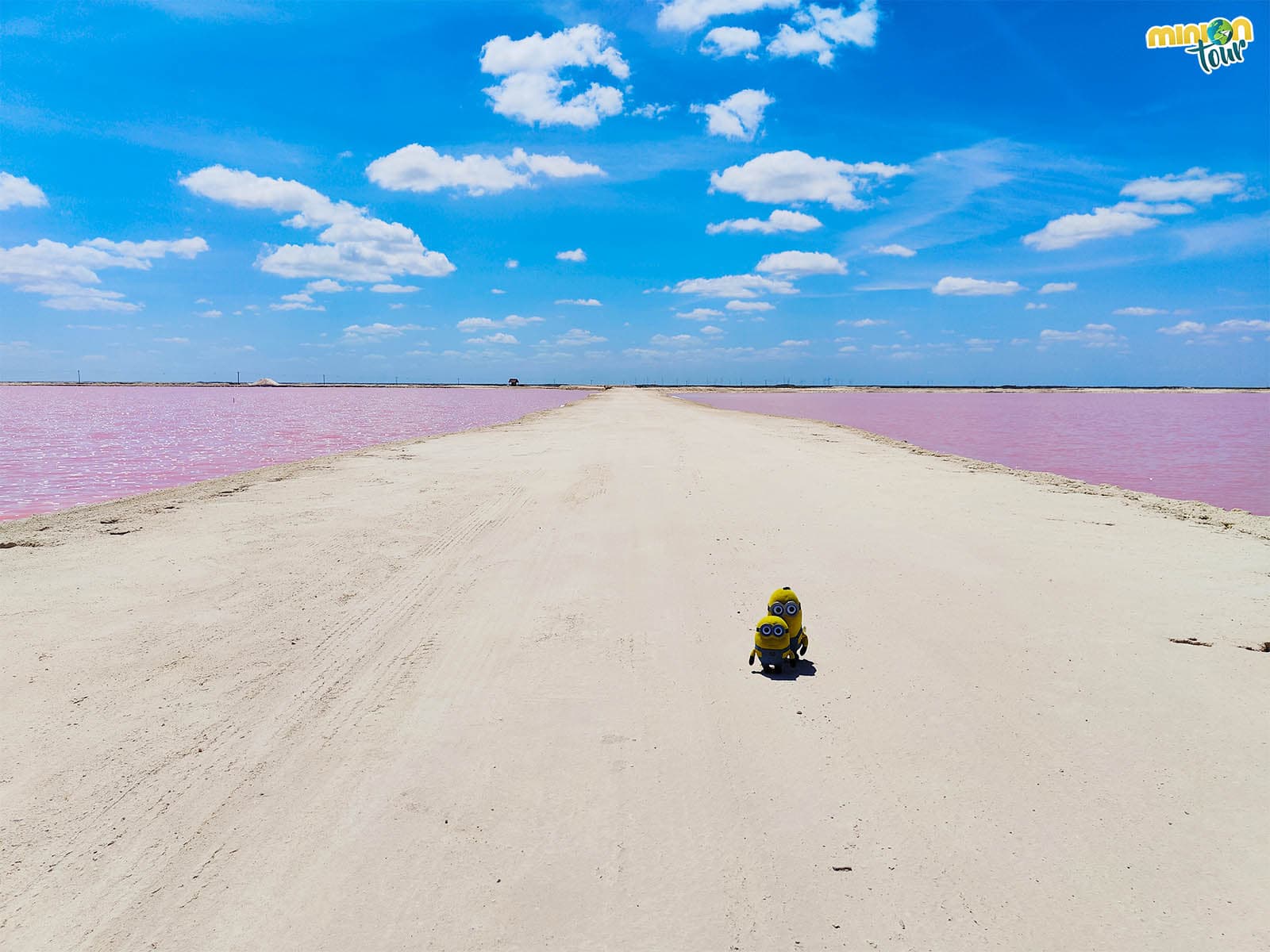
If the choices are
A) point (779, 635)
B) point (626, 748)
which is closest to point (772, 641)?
point (779, 635)

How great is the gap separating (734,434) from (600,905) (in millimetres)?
25833

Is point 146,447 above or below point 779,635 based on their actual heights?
below

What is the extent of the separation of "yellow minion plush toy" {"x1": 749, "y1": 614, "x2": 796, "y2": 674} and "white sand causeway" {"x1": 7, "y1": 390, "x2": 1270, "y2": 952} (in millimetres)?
220

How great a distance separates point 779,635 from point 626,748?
5.24ft

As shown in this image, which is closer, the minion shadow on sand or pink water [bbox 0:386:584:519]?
the minion shadow on sand

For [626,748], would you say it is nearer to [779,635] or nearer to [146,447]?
[779,635]

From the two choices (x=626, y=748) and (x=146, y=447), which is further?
(x=146, y=447)

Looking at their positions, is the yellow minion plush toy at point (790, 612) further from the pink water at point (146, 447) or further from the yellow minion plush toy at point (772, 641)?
the pink water at point (146, 447)

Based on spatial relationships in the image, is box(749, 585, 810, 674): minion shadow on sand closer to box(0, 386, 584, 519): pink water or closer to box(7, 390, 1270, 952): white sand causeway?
box(7, 390, 1270, 952): white sand causeway

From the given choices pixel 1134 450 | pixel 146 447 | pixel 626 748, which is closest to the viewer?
pixel 626 748

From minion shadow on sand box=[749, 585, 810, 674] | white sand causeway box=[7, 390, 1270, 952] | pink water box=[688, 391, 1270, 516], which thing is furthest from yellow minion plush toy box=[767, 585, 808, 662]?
pink water box=[688, 391, 1270, 516]

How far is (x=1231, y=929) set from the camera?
3.00 meters

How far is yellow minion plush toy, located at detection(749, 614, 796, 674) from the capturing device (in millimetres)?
5297

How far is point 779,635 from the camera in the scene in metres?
5.30
